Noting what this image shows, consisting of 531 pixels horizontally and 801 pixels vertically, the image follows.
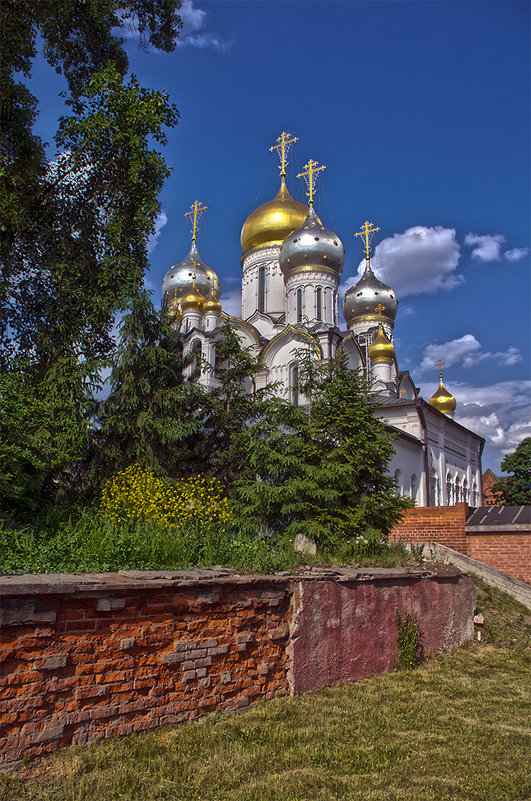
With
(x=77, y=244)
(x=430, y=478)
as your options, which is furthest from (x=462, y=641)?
(x=430, y=478)

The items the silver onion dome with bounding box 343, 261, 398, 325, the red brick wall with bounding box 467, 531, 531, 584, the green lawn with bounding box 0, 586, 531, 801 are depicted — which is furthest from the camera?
the silver onion dome with bounding box 343, 261, 398, 325

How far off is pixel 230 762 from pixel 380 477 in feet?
19.8

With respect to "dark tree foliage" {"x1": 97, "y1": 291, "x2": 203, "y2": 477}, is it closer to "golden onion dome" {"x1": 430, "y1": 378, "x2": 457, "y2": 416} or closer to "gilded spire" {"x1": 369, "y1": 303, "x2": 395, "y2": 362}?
"gilded spire" {"x1": 369, "y1": 303, "x2": 395, "y2": 362}

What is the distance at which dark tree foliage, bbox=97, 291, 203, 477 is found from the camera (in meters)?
9.90

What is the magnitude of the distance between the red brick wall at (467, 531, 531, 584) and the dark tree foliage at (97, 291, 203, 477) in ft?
17.6

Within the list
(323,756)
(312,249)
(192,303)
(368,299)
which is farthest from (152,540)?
(368,299)

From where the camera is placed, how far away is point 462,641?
802 cm

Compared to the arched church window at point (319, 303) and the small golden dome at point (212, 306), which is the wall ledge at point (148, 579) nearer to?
the arched church window at point (319, 303)

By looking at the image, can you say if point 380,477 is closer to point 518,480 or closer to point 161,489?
point 161,489

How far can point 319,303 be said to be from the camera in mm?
25359

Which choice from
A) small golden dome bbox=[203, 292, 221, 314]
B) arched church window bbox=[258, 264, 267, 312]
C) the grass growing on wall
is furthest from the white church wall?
the grass growing on wall

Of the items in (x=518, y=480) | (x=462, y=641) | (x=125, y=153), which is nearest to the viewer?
(x=462, y=641)

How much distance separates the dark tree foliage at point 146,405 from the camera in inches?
390

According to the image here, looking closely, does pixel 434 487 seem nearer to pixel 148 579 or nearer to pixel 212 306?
pixel 212 306
